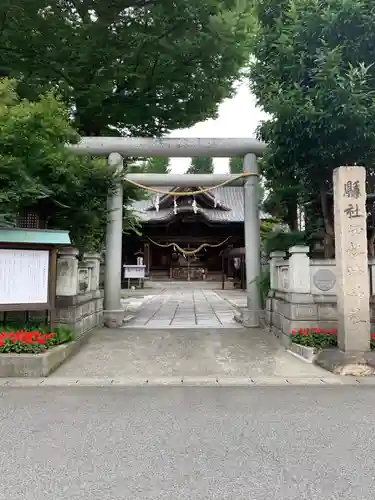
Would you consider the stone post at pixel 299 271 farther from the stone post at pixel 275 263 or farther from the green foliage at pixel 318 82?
the green foliage at pixel 318 82

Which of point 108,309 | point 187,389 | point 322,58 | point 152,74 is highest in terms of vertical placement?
point 152,74

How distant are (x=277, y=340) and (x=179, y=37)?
28.7ft

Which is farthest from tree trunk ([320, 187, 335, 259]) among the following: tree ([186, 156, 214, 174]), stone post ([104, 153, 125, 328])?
tree ([186, 156, 214, 174])

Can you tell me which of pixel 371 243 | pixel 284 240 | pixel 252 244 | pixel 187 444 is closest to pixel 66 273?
pixel 187 444

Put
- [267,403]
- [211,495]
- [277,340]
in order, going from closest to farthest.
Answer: [211,495], [267,403], [277,340]

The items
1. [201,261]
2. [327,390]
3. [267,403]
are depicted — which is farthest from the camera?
[201,261]

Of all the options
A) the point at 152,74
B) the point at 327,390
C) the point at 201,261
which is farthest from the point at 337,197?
the point at 201,261

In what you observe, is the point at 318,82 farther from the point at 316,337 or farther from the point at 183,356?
the point at 183,356

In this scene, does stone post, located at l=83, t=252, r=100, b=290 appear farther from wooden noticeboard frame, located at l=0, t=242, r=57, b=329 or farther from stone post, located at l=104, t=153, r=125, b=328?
wooden noticeboard frame, located at l=0, t=242, r=57, b=329

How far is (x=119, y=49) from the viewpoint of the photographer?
10.8m

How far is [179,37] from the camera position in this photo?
10672 mm

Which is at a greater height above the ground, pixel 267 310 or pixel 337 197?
pixel 337 197

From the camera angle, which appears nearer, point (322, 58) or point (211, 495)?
point (211, 495)

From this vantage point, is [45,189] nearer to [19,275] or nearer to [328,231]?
[19,275]
